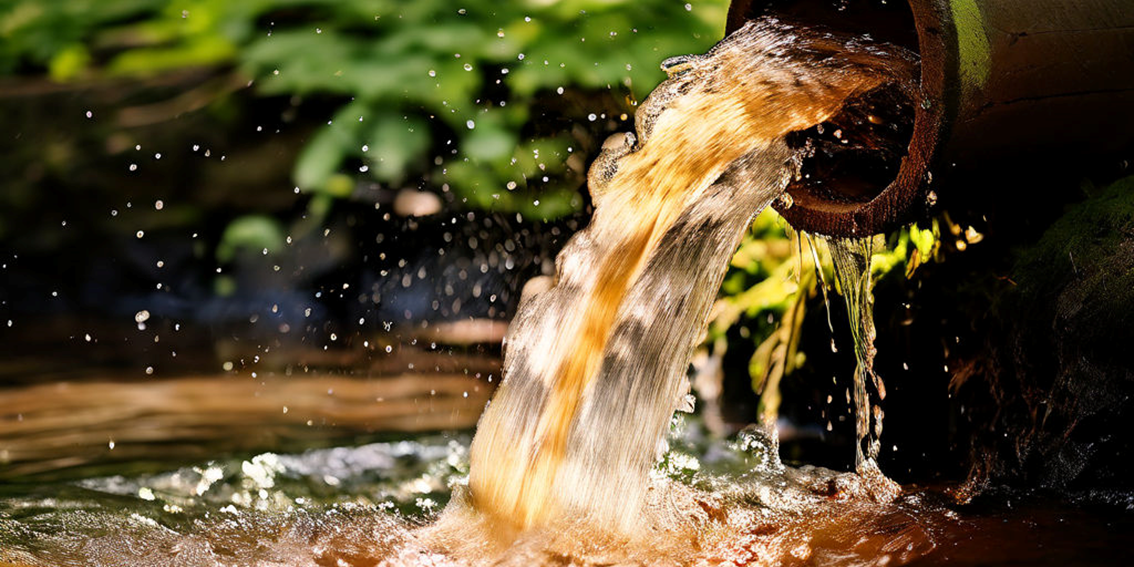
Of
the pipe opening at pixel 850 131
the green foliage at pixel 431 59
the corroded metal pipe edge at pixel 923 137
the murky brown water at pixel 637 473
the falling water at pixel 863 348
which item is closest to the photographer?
the corroded metal pipe edge at pixel 923 137

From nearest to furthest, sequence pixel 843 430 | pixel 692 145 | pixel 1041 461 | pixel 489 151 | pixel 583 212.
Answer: pixel 1041 461, pixel 692 145, pixel 843 430, pixel 489 151, pixel 583 212

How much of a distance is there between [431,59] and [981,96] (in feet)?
7.63

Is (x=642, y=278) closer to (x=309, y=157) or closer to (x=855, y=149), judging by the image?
(x=855, y=149)

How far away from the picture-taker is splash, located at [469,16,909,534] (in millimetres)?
2027

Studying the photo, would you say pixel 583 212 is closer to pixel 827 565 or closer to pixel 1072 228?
Answer: pixel 1072 228

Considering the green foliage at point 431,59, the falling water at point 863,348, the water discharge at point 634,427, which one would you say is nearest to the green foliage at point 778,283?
the falling water at point 863,348

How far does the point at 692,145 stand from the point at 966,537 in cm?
89

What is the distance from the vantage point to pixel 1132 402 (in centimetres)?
177

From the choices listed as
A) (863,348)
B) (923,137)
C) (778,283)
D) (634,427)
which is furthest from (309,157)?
(923,137)

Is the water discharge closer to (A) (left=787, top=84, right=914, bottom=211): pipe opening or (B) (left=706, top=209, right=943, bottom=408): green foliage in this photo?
(A) (left=787, top=84, right=914, bottom=211): pipe opening

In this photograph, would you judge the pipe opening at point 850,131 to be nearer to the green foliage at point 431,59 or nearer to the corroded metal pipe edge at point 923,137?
the corroded metal pipe edge at point 923,137

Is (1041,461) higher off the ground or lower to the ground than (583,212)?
lower

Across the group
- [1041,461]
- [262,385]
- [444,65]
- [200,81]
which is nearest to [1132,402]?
[1041,461]

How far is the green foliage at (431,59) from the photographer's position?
3551 millimetres
